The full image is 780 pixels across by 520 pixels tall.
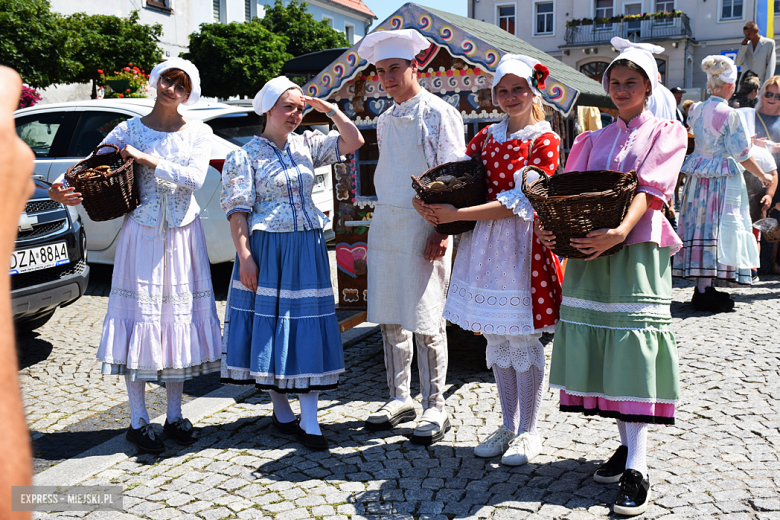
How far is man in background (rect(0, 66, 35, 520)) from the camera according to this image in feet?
2.16

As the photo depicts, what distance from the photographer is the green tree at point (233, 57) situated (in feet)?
84.7

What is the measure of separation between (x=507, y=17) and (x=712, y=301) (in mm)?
40156

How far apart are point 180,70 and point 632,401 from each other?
2849mm

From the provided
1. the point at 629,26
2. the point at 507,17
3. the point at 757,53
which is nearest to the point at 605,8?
the point at 629,26

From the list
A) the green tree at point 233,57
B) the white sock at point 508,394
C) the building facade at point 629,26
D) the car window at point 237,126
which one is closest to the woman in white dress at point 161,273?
the white sock at point 508,394

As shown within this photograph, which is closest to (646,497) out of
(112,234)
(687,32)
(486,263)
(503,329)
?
(503,329)

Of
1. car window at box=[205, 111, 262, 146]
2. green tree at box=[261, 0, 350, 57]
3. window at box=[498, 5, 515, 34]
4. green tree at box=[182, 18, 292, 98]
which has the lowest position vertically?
car window at box=[205, 111, 262, 146]

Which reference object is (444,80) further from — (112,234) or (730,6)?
(730,6)

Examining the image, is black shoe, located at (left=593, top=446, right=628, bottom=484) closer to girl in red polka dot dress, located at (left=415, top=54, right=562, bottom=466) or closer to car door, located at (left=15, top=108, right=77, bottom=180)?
girl in red polka dot dress, located at (left=415, top=54, right=562, bottom=466)

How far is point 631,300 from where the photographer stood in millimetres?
2984

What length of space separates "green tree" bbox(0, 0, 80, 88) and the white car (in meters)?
8.32

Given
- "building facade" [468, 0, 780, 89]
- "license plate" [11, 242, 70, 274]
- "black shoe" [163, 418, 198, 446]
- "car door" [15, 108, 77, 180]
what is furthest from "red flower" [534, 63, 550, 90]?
"building facade" [468, 0, 780, 89]

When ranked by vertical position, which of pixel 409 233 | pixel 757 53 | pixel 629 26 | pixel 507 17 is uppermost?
pixel 507 17

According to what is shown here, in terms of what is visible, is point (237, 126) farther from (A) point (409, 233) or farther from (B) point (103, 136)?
(A) point (409, 233)
